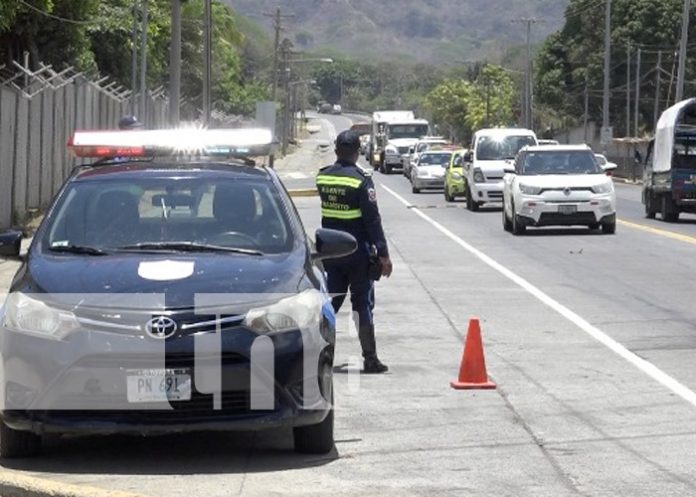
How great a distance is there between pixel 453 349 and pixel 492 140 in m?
26.8

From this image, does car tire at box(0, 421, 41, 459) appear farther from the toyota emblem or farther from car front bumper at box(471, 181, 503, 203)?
car front bumper at box(471, 181, 503, 203)

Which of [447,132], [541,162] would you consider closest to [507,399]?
[541,162]

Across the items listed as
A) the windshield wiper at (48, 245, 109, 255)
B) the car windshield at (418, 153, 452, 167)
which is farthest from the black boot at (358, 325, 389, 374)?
the car windshield at (418, 153, 452, 167)

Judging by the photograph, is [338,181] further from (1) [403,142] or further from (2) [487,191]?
(1) [403,142]

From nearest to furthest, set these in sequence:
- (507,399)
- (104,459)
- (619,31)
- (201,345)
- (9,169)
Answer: (201,345) → (104,459) → (507,399) → (9,169) → (619,31)

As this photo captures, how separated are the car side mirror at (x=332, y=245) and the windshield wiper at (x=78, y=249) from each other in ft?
4.50

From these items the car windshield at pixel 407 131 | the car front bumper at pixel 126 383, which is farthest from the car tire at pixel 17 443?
the car windshield at pixel 407 131

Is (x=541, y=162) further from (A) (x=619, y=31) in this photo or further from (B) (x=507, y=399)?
(A) (x=619, y=31)

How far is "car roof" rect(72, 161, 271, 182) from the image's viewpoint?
10219mm

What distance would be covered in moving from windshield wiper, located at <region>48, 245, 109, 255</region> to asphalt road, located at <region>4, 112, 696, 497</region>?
3.69 feet

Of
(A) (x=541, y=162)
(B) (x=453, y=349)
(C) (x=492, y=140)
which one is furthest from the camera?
(C) (x=492, y=140)

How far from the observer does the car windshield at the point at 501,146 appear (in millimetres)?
39625

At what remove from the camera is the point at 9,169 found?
86.5 feet

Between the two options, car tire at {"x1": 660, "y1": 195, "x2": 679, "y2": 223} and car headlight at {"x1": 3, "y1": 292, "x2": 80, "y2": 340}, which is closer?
car headlight at {"x1": 3, "y1": 292, "x2": 80, "y2": 340}
